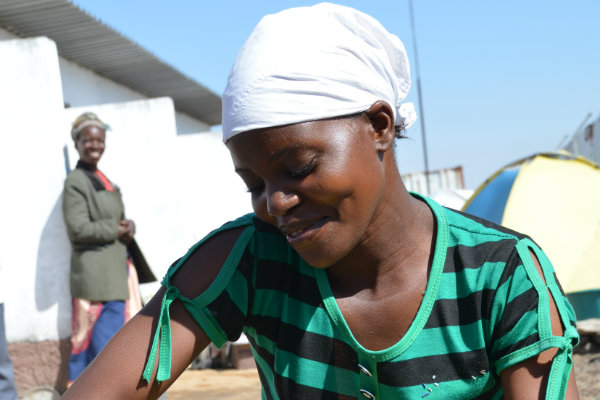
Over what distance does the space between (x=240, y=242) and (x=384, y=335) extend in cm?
36

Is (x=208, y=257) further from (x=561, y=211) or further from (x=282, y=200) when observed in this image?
(x=561, y=211)

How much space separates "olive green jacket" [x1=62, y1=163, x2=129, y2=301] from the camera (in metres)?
4.64

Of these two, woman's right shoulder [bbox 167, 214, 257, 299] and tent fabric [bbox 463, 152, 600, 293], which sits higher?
woman's right shoulder [bbox 167, 214, 257, 299]

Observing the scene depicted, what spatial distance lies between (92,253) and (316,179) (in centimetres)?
386

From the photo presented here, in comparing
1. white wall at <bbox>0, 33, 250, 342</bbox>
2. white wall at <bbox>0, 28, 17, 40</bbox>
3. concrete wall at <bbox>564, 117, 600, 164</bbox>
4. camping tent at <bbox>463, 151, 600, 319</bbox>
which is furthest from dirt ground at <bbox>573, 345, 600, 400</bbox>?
concrete wall at <bbox>564, 117, 600, 164</bbox>

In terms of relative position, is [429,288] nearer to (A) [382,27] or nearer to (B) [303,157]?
(B) [303,157]

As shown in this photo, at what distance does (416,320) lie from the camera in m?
1.30

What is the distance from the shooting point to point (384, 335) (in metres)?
1.34

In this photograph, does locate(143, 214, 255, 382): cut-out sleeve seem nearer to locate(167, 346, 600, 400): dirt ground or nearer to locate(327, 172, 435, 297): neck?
locate(327, 172, 435, 297): neck

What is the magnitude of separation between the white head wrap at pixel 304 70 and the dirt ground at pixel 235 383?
370cm

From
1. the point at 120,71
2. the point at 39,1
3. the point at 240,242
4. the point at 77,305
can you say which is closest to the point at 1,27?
the point at 39,1

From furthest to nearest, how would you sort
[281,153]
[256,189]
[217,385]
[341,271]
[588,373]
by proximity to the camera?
1. [217,385]
2. [588,373]
3. [341,271]
4. [256,189]
5. [281,153]

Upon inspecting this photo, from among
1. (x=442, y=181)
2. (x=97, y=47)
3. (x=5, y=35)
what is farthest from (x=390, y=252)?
(x=442, y=181)

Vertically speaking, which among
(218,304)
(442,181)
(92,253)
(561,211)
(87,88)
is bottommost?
(442,181)
